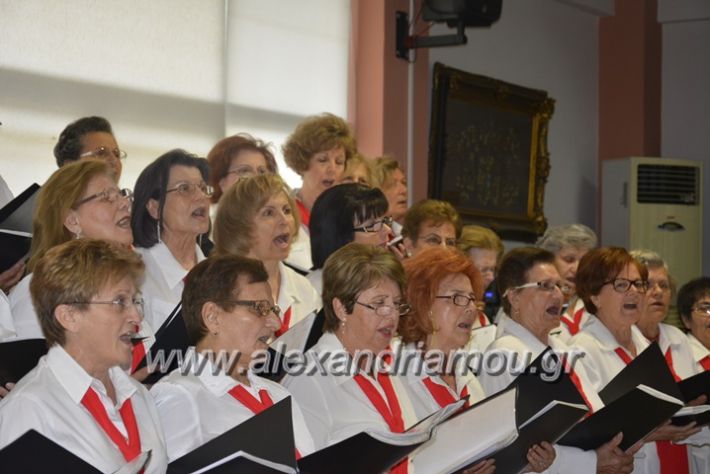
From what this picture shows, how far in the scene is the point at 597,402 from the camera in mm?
4461

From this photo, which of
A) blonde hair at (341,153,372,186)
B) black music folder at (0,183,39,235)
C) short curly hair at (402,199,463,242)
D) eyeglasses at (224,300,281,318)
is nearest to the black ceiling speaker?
blonde hair at (341,153,372,186)

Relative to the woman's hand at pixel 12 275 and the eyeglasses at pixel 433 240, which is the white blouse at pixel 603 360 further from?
the woman's hand at pixel 12 275

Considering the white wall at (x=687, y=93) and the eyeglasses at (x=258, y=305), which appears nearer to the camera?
the eyeglasses at (x=258, y=305)

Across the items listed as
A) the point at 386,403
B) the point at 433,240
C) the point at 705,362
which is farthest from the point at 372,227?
the point at 705,362

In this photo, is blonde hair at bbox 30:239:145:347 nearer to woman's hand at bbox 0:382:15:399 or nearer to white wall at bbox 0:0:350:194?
woman's hand at bbox 0:382:15:399

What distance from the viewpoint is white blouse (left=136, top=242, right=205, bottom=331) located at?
3854mm

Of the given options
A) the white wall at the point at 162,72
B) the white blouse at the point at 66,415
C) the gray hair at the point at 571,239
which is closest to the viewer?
the white blouse at the point at 66,415

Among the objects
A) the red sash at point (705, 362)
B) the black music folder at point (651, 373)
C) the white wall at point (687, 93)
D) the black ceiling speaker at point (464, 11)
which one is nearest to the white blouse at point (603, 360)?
the black music folder at point (651, 373)

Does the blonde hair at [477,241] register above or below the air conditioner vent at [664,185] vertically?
below

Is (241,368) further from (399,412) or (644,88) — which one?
(644,88)

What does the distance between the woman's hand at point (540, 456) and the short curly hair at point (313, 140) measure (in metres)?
2.07

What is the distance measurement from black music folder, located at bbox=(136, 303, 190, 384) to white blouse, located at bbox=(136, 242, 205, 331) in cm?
49

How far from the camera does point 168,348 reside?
3271 millimetres

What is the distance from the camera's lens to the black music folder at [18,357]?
9.59 feet
